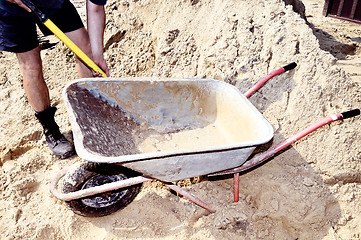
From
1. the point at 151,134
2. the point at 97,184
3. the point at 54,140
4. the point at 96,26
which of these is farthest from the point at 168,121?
the point at 54,140

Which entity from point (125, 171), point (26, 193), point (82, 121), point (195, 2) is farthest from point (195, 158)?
point (195, 2)

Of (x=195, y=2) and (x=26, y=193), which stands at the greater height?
(x=195, y=2)

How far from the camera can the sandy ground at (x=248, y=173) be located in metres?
2.05

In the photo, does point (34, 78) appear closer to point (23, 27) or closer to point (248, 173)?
point (23, 27)

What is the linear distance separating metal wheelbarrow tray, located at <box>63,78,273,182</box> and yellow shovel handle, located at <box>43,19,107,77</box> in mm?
132

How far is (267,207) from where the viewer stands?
7.02ft

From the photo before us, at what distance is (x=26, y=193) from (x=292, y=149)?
2.14m

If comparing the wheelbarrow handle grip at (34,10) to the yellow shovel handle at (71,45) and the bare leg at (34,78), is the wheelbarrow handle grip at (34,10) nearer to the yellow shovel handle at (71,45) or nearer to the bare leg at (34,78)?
the yellow shovel handle at (71,45)

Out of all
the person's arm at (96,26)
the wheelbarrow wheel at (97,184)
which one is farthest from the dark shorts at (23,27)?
the wheelbarrow wheel at (97,184)

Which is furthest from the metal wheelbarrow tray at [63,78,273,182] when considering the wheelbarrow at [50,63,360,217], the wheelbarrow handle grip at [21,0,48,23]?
the wheelbarrow handle grip at [21,0,48,23]

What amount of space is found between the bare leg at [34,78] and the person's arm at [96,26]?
1.59ft

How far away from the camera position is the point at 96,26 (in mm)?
2176

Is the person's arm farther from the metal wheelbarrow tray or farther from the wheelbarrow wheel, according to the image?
the wheelbarrow wheel

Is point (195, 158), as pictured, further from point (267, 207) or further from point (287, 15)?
point (287, 15)
